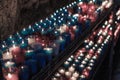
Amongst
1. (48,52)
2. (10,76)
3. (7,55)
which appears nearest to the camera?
(10,76)

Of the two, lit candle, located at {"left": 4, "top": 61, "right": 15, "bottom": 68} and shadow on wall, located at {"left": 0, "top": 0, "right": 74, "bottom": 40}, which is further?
shadow on wall, located at {"left": 0, "top": 0, "right": 74, "bottom": 40}

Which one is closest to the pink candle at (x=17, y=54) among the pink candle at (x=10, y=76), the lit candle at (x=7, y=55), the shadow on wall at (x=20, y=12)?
the lit candle at (x=7, y=55)

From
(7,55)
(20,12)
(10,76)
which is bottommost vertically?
(10,76)

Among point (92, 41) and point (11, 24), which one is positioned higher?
point (11, 24)

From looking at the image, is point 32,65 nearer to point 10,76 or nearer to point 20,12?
point 10,76

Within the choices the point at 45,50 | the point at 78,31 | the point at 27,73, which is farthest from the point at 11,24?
the point at 27,73

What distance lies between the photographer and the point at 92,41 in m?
3.68

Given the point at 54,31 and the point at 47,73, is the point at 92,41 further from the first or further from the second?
the point at 47,73

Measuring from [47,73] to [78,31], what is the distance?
2.39 ft

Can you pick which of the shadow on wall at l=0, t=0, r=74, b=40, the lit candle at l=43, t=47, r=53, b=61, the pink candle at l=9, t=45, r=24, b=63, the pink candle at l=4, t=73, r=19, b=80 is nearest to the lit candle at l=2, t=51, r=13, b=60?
the pink candle at l=9, t=45, r=24, b=63

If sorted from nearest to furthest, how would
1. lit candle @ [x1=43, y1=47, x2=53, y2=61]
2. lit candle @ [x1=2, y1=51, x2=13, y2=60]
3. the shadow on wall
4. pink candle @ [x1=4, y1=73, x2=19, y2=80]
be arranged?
pink candle @ [x1=4, y1=73, x2=19, y2=80] < lit candle @ [x1=2, y1=51, x2=13, y2=60] < lit candle @ [x1=43, y1=47, x2=53, y2=61] < the shadow on wall

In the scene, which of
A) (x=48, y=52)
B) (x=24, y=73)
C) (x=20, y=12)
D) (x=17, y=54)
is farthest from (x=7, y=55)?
(x=20, y=12)

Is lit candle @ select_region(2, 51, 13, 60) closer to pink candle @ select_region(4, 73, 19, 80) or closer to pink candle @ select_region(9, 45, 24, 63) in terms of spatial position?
pink candle @ select_region(9, 45, 24, 63)

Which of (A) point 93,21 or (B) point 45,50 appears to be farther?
(A) point 93,21
